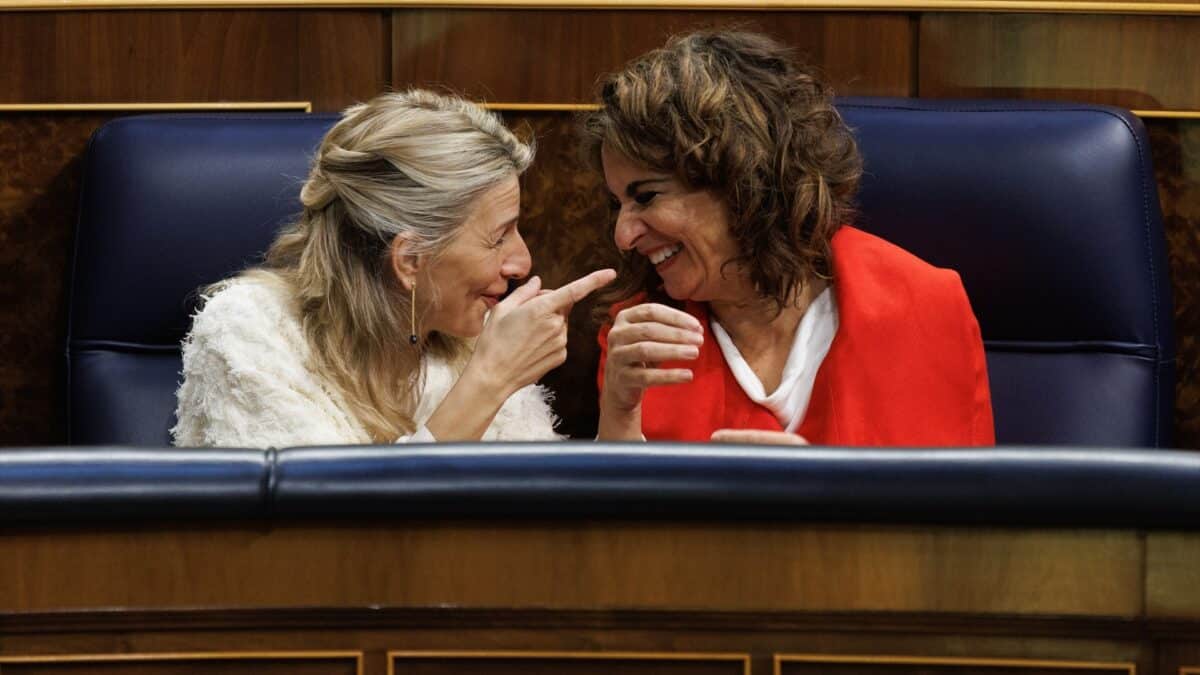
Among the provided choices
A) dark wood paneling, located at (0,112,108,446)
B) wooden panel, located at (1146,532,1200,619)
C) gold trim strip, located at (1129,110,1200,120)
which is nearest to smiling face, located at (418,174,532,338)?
dark wood paneling, located at (0,112,108,446)

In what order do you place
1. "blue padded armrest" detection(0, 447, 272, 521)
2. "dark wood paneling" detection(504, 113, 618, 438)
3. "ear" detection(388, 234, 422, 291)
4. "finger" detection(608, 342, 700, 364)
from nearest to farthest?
"blue padded armrest" detection(0, 447, 272, 521) < "finger" detection(608, 342, 700, 364) < "ear" detection(388, 234, 422, 291) < "dark wood paneling" detection(504, 113, 618, 438)

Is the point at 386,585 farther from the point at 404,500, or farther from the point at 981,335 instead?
the point at 981,335

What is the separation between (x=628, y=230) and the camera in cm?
152

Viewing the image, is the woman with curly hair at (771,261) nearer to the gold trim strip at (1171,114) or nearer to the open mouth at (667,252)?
the open mouth at (667,252)

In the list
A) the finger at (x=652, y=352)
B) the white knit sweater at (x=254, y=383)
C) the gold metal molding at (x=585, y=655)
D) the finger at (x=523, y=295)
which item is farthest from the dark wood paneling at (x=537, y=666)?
the finger at (x=523, y=295)

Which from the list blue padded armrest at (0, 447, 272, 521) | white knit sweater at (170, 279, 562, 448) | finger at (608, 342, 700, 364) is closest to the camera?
blue padded armrest at (0, 447, 272, 521)

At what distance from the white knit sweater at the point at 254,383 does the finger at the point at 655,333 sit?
0.47 ft

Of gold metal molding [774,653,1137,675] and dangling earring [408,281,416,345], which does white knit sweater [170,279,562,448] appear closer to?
dangling earring [408,281,416,345]

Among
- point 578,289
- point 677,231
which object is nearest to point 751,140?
point 677,231

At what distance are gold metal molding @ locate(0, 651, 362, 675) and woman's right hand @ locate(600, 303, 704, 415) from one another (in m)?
0.58

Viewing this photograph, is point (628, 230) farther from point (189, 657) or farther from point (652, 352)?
point (189, 657)

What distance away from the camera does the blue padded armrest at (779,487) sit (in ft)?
2.51

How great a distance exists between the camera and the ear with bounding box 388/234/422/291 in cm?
155

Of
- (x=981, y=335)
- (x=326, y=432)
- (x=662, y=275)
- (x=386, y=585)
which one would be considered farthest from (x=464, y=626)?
(x=981, y=335)
